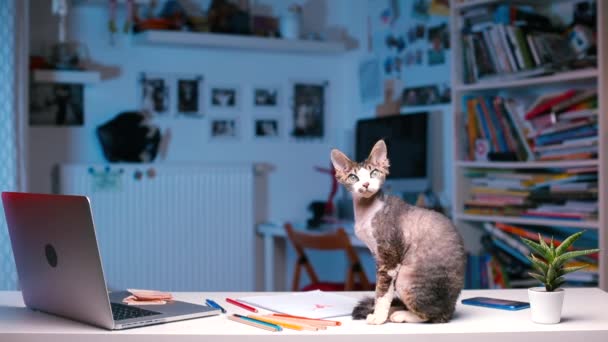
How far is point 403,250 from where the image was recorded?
1.43 m

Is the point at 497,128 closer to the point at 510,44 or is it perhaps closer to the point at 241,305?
the point at 510,44

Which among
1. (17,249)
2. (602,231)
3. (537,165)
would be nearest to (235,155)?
(537,165)

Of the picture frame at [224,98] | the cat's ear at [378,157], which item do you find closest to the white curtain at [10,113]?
the picture frame at [224,98]

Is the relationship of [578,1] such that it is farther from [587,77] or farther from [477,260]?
[477,260]

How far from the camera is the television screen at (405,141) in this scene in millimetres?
3893

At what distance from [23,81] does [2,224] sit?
0.75 meters

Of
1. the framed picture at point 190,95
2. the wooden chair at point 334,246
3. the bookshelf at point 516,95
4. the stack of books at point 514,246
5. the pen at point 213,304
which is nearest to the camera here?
the pen at point 213,304

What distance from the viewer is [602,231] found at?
279 cm

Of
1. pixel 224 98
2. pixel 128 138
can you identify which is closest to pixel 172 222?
pixel 128 138

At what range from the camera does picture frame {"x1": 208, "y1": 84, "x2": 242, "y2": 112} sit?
4473mm

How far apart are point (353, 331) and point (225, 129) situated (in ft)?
10.7

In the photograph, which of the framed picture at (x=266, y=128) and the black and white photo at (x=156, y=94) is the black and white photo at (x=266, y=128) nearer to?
the framed picture at (x=266, y=128)

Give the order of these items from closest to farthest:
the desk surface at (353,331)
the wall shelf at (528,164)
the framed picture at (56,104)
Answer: the desk surface at (353,331) → the wall shelf at (528,164) → the framed picture at (56,104)

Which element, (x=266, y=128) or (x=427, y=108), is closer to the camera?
(x=427, y=108)
